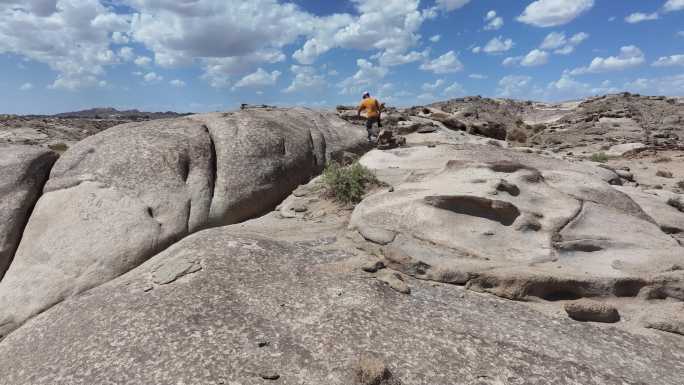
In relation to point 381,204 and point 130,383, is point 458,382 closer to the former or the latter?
point 130,383

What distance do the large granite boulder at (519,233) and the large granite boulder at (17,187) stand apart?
5112mm

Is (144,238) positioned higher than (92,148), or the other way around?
(92,148)

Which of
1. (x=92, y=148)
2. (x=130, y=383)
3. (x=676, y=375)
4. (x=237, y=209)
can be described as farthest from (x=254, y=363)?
(x=92, y=148)

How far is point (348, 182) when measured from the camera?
8.66 m

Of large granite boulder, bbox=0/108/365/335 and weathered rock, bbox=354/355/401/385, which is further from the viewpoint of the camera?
large granite boulder, bbox=0/108/365/335

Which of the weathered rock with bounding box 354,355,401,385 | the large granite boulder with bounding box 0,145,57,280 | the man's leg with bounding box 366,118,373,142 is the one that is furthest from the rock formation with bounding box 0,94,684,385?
the man's leg with bounding box 366,118,373,142

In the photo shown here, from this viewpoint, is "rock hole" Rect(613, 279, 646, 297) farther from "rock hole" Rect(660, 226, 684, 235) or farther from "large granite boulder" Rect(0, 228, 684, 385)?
"rock hole" Rect(660, 226, 684, 235)

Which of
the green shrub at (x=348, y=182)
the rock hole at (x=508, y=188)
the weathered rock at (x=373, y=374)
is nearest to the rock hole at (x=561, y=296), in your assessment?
the rock hole at (x=508, y=188)

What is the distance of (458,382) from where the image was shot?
4023mm

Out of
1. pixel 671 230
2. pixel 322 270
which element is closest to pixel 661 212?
pixel 671 230

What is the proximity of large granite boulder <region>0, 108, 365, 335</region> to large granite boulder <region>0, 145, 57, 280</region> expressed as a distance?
19 centimetres

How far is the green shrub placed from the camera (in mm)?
8531

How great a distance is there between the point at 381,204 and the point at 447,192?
1048mm

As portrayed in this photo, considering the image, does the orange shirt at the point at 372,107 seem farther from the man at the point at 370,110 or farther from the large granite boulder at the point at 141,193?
the large granite boulder at the point at 141,193
